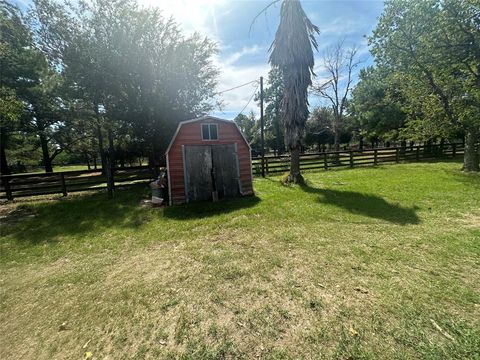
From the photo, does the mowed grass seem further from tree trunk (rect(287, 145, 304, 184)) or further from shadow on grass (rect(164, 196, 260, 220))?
tree trunk (rect(287, 145, 304, 184))

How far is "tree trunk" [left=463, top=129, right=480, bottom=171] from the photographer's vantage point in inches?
486

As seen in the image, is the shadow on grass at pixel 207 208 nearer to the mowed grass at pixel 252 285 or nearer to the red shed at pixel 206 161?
the mowed grass at pixel 252 285

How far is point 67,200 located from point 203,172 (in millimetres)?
6056

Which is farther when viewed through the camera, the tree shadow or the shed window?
the shed window

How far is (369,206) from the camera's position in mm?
7016

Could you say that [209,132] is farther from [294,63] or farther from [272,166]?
[272,166]

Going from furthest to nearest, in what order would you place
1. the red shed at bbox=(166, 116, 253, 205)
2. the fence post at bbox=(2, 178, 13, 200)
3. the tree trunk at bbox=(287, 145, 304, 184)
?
the tree trunk at bbox=(287, 145, 304, 184) < the fence post at bbox=(2, 178, 13, 200) < the red shed at bbox=(166, 116, 253, 205)

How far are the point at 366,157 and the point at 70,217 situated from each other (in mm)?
19877

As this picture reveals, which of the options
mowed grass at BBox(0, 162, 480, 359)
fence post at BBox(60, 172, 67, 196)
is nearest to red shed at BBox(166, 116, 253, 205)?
mowed grass at BBox(0, 162, 480, 359)

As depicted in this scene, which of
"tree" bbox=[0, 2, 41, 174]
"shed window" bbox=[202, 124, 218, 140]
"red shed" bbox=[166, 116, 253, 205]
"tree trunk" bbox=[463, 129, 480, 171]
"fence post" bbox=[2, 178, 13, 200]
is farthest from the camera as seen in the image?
"tree" bbox=[0, 2, 41, 174]

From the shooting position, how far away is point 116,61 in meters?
13.1

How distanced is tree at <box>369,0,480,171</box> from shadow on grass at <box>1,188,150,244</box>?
14976 mm

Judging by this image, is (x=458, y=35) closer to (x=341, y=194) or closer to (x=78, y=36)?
(x=341, y=194)

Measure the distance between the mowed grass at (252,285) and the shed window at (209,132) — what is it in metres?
3.43
